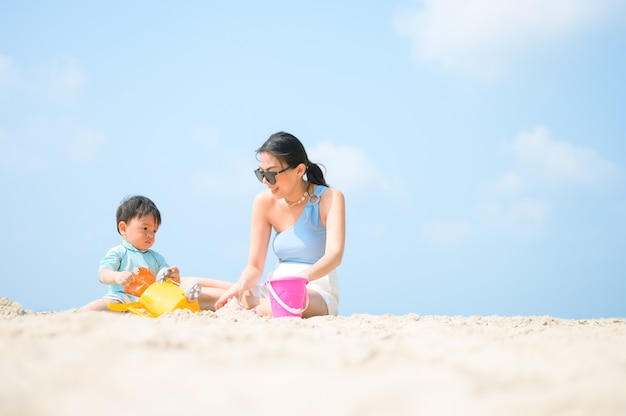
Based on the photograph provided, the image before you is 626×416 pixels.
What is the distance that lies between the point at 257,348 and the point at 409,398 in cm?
61

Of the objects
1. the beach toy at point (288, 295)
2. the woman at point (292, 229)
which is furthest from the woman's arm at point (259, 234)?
the beach toy at point (288, 295)

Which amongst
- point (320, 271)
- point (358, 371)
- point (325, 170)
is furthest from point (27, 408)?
point (325, 170)

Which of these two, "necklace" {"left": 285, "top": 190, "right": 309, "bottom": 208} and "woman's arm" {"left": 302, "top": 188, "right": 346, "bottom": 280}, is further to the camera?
"necklace" {"left": 285, "top": 190, "right": 309, "bottom": 208}

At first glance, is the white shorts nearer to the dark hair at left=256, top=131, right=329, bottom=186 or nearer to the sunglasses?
the sunglasses

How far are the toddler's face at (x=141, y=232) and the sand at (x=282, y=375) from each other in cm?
265

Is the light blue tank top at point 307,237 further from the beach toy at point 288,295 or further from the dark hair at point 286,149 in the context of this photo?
the beach toy at point 288,295

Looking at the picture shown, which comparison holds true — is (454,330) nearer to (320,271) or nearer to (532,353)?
(532,353)

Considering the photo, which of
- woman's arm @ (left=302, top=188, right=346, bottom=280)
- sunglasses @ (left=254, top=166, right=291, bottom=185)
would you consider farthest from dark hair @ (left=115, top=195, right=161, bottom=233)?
woman's arm @ (left=302, top=188, right=346, bottom=280)

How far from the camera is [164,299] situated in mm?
4094

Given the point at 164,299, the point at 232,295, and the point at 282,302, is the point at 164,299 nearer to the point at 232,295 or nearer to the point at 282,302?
the point at 232,295

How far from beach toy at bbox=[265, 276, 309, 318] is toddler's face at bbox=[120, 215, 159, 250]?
5.08 feet

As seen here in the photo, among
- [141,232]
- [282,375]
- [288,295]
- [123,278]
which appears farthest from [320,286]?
[282,375]

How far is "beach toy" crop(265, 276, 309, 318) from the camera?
3.85 m

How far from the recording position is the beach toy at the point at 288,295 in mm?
3846
